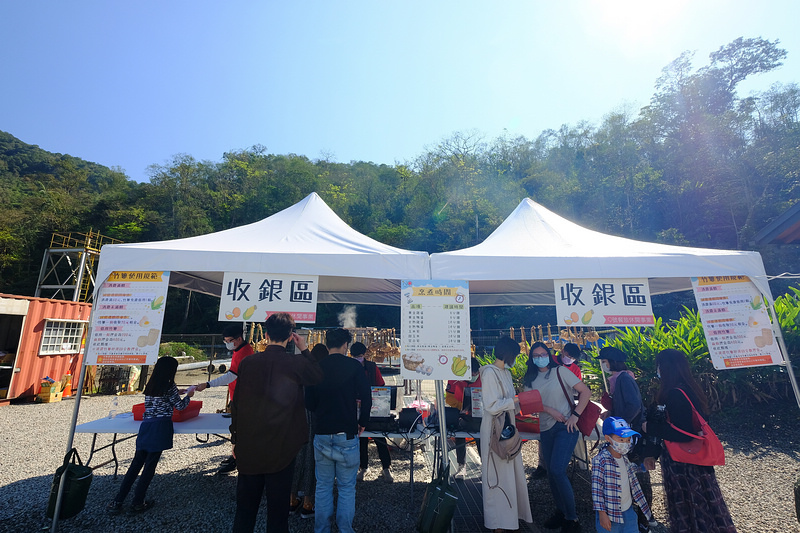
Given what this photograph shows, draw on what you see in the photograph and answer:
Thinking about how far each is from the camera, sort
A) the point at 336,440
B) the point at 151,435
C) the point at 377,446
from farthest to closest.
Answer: the point at 377,446
the point at 151,435
the point at 336,440

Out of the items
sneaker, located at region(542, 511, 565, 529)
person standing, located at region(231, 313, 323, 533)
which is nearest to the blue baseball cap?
sneaker, located at region(542, 511, 565, 529)

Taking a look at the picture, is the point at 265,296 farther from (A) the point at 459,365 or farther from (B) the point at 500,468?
(B) the point at 500,468

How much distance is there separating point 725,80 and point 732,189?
10.7 meters

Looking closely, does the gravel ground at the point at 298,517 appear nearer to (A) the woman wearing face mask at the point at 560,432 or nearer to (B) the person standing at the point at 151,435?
(B) the person standing at the point at 151,435

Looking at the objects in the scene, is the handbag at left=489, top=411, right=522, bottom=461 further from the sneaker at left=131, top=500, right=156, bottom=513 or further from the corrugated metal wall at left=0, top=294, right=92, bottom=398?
the corrugated metal wall at left=0, top=294, right=92, bottom=398

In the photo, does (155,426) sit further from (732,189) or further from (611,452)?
(732,189)

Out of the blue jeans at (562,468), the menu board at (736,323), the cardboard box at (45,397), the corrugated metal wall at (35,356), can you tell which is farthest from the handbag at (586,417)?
the cardboard box at (45,397)

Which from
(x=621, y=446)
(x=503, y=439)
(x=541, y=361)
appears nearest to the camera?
(x=621, y=446)

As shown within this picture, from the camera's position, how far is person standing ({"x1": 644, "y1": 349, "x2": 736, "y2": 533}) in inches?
107

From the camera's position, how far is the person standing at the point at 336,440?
9.65 feet

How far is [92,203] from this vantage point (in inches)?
1372

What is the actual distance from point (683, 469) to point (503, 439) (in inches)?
52.2

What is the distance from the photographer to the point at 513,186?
3105 centimetres

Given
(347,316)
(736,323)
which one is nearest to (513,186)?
(347,316)
